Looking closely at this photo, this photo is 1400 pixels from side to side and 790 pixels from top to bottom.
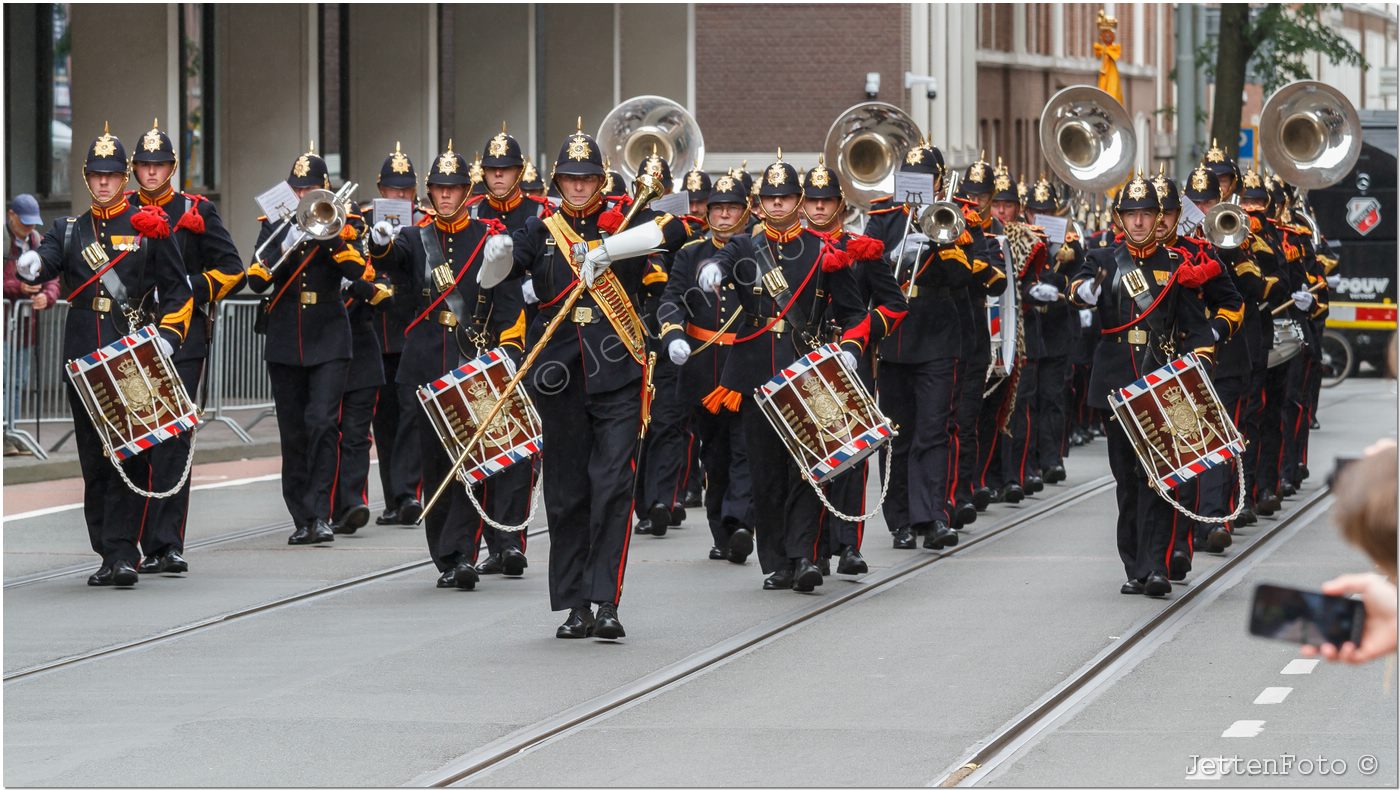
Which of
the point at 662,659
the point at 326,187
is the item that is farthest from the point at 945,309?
the point at 662,659

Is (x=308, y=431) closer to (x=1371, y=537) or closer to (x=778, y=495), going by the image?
(x=778, y=495)

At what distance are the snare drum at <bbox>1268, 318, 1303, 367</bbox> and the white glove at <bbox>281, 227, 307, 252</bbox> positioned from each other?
20.1 feet

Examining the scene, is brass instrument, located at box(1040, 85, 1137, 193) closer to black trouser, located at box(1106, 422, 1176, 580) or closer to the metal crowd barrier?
black trouser, located at box(1106, 422, 1176, 580)

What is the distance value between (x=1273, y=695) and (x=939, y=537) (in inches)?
187

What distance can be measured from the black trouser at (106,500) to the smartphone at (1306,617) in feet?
28.0

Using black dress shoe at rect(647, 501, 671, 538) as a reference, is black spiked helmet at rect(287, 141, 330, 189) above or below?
above

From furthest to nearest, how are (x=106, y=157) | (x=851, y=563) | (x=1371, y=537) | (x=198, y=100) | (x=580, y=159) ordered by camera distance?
1. (x=198, y=100)
2. (x=851, y=563)
3. (x=106, y=157)
4. (x=580, y=159)
5. (x=1371, y=537)

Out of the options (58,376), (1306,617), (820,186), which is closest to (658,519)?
(820,186)

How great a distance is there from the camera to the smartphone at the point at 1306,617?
3781 millimetres

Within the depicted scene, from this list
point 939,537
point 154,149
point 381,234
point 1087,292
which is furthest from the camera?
point 939,537

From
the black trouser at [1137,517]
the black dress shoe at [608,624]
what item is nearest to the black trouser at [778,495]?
the black trouser at [1137,517]

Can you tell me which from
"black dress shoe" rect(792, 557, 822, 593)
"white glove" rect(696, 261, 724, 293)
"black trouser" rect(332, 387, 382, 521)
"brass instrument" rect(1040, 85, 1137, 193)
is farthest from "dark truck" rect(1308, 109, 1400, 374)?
"white glove" rect(696, 261, 724, 293)

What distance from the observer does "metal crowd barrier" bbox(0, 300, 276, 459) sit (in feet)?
59.7

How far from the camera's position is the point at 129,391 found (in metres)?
11.4
